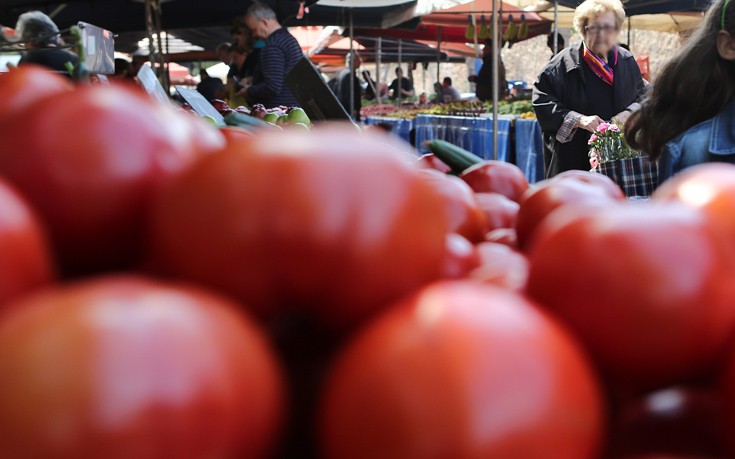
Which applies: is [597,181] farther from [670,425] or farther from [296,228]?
[296,228]

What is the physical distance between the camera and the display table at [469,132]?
6.74 meters

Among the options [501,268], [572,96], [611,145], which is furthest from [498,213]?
[572,96]

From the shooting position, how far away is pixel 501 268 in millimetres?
737

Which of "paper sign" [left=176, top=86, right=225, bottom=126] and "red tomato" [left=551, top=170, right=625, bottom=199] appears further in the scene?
"paper sign" [left=176, top=86, right=225, bottom=126]

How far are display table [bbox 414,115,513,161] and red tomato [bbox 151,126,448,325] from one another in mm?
5818

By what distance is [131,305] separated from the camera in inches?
16.5

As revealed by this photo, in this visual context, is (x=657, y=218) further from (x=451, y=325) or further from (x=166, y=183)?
(x=166, y=183)

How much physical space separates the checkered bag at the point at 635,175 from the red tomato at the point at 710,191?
8.00ft

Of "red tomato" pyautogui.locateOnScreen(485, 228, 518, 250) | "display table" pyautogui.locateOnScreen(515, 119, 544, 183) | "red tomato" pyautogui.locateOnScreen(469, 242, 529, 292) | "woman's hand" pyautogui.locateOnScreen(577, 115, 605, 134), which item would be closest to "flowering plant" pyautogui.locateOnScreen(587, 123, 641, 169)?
"woman's hand" pyautogui.locateOnScreen(577, 115, 605, 134)

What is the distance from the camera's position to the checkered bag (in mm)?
3039

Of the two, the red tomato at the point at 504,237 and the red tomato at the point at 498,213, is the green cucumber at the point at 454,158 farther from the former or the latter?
the red tomato at the point at 504,237

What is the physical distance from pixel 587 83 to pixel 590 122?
1.56 ft

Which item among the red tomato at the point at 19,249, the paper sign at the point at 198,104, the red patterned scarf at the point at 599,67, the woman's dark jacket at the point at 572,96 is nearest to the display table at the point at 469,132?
the woman's dark jacket at the point at 572,96

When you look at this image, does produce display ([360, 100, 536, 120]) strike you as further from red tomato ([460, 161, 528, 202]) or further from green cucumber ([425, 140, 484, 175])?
red tomato ([460, 161, 528, 202])
